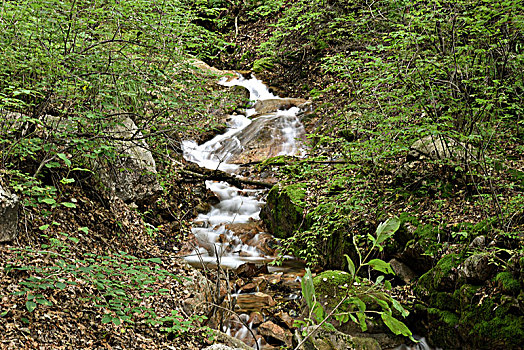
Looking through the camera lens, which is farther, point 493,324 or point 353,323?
point 353,323

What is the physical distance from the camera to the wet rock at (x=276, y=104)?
14.5 meters

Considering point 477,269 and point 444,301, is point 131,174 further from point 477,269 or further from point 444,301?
point 477,269

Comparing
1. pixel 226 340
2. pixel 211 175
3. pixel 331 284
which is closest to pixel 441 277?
pixel 331 284

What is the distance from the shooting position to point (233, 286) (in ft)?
21.3

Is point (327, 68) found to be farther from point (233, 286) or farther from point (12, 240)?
point (12, 240)

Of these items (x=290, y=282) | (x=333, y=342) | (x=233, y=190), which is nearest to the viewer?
(x=333, y=342)

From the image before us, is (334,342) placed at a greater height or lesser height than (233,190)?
greater

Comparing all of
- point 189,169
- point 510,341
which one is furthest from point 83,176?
point 510,341

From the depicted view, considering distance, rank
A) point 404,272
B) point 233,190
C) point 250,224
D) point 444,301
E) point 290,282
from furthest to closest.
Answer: point 233,190, point 250,224, point 290,282, point 404,272, point 444,301

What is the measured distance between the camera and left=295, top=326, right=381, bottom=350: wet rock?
4109 mm

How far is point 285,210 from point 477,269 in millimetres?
4440

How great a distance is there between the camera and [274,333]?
210 inches

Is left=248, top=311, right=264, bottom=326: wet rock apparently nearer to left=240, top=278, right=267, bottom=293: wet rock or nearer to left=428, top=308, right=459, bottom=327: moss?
left=240, top=278, right=267, bottom=293: wet rock

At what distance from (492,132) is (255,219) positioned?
568cm
